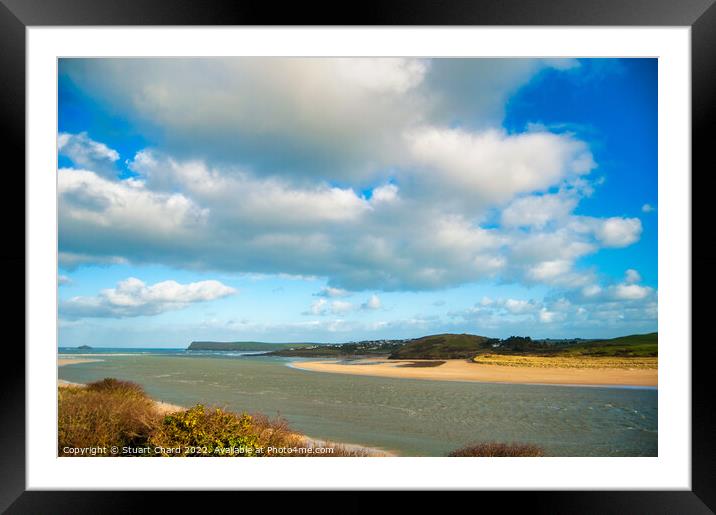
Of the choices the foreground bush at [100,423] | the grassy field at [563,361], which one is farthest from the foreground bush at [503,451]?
the grassy field at [563,361]

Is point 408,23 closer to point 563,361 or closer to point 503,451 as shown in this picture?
point 503,451

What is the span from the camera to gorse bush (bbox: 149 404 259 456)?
8.43 feet

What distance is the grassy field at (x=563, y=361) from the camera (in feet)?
39.8

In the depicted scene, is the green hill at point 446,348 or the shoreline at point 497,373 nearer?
the shoreline at point 497,373

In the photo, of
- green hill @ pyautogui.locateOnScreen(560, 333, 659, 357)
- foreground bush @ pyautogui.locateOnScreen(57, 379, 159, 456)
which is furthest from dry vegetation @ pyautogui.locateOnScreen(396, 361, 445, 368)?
foreground bush @ pyautogui.locateOnScreen(57, 379, 159, 456)

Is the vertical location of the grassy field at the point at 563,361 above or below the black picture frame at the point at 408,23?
below

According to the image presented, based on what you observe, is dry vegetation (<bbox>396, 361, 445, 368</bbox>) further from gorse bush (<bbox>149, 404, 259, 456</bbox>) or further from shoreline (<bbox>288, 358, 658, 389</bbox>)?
gorse bush (<bbox>149, 404, 259, 456</bbox>)

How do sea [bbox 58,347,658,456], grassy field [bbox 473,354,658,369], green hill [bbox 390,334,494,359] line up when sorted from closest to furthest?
sea [bbox 58,347,658,456] → grassy field [bbox 473,354,658,369] → green hill [bbox 390,334,494,359]

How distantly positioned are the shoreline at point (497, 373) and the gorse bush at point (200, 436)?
33.1 ft

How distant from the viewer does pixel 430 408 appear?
25.8 ft

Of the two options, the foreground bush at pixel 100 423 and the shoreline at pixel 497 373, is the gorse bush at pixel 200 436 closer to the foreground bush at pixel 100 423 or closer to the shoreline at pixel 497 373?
the foreground bush at pixel 100 423

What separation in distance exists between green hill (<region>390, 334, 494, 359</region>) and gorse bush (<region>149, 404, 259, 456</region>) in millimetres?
12523

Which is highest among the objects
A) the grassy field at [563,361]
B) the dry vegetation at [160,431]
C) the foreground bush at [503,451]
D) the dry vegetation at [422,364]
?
the dry vegetation at [160,431]

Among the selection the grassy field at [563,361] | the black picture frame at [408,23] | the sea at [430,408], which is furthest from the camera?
the grassy field at [563,361]
